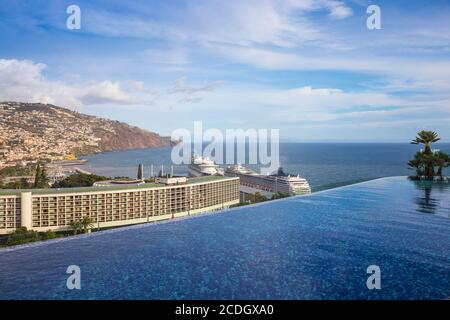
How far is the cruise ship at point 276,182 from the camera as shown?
3747cm

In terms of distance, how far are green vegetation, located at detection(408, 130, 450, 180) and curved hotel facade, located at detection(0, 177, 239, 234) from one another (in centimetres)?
2400

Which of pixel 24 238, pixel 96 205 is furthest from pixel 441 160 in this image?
pixel 24 238

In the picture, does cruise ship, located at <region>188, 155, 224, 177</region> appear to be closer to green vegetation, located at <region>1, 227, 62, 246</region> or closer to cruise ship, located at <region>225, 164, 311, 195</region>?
cruise ship, located at <region>225, 164, 311, 195</region>

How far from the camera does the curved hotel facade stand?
2044 centimetres

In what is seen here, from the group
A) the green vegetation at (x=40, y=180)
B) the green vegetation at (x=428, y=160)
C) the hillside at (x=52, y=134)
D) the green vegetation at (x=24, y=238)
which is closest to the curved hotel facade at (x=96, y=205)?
the green vegetation at (x=24, y=238)

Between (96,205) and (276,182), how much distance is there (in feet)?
75.0

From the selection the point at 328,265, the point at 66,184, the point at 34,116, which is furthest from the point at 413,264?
the point at 34,116

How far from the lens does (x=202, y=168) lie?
5631 centimetres

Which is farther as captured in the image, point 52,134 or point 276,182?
point 52,134

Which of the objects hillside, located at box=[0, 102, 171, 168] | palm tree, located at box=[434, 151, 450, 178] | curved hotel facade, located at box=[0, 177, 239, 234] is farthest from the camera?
hillside, located at box=[0, 102, 171, 168]

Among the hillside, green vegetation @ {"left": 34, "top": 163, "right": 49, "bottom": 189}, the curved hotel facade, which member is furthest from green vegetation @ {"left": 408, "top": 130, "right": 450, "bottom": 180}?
the hillside

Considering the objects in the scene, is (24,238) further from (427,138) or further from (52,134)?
(52,134)
